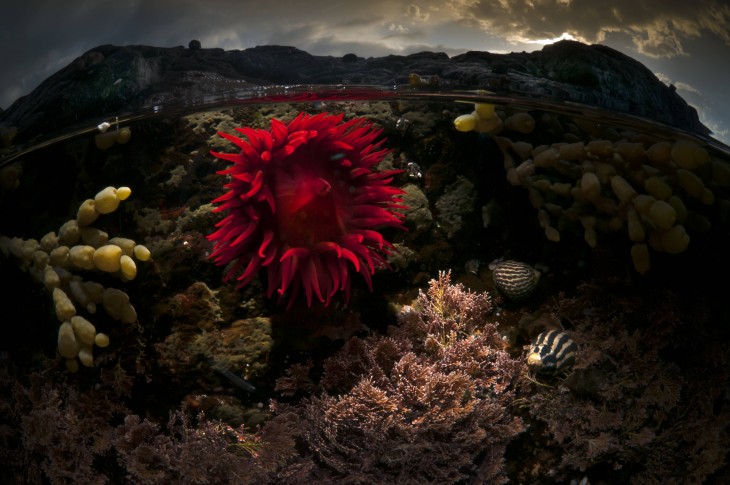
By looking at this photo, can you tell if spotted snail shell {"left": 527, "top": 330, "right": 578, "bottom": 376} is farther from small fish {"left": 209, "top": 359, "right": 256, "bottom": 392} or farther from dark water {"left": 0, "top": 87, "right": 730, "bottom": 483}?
small fish {"left": 209, "top": 359, "right": 256, "bottom": 392}

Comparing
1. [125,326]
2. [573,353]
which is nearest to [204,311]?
[125,326]

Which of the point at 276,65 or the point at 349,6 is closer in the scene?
the point at 349,6

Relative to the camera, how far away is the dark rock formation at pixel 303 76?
299cm

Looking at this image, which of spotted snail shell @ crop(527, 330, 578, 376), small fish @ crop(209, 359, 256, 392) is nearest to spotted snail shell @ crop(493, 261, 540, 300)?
spotted snail shell @ crop(527, 330, 578, 376)

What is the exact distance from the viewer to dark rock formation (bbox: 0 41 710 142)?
299cm

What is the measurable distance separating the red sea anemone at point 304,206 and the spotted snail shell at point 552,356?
1215 millimetres

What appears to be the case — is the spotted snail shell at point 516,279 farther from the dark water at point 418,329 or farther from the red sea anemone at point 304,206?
the red sea anemone at point 304,206

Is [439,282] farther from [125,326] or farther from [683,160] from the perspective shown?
[125,326]

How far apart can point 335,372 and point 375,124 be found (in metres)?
2.02

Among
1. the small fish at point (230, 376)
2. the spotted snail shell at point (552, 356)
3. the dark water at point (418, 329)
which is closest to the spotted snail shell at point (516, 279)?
the dark water at point (418, 329)

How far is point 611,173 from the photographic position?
3.30 m

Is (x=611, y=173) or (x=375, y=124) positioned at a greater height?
(x=375, y=124)

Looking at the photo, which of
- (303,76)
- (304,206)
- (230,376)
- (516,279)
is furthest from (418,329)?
(303,76)

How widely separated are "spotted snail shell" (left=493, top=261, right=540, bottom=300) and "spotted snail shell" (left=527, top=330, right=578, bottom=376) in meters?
0.41
